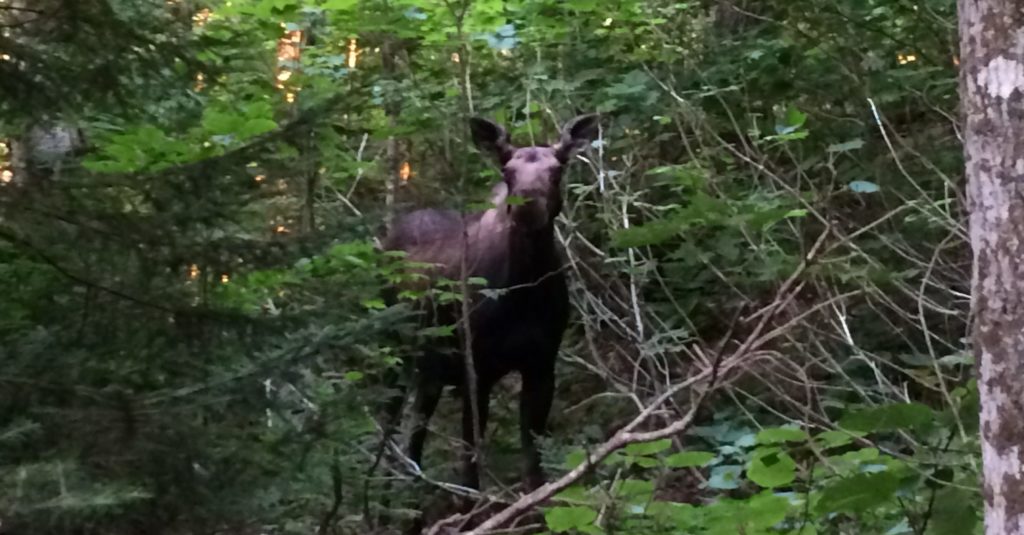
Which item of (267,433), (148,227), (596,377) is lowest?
(596,377)

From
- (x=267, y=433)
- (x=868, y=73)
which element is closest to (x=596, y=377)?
(x=868, y=73)

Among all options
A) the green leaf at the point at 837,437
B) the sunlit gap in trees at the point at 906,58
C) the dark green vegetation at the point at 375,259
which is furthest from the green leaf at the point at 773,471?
the sunlit gap in trees at the point at 906,58

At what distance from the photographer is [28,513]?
272 centimetres

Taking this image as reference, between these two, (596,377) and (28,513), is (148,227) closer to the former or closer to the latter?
(28,513)

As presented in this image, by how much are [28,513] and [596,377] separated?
18.2 ft

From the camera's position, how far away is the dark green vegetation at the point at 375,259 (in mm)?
3188

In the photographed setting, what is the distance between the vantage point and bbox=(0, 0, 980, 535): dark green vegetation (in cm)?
319

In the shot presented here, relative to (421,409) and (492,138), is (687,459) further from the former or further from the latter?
(421,409)

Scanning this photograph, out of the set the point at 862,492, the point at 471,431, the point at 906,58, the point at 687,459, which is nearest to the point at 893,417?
the point at 862,492

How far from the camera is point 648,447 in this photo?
3652mm

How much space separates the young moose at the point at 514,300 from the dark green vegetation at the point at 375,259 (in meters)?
0.29

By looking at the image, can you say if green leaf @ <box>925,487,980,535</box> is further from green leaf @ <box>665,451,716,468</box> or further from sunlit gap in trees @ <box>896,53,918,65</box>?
sunlit gap in trees @ <box>896,53,918,65</box>

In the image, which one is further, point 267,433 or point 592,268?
point 592,268

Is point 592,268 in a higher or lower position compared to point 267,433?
lower
